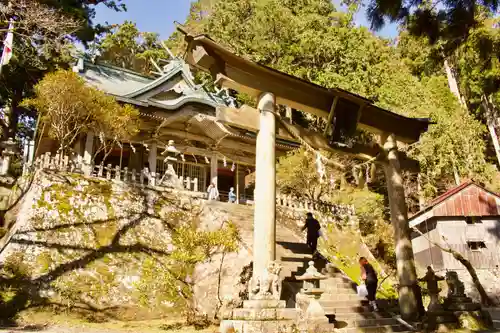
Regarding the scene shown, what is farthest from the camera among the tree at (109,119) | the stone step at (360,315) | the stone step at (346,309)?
the tree at (109,119)

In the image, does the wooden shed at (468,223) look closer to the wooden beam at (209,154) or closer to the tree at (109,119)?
the wooden beam at (209,154)

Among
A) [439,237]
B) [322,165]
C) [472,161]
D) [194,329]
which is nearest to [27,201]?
[194,329]

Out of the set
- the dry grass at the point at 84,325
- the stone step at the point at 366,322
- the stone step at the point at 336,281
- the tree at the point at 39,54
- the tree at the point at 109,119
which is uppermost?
the tree at the point at 39,54

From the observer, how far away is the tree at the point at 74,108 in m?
13.7

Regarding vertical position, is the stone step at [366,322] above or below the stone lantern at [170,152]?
below

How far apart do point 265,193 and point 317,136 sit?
106 inches

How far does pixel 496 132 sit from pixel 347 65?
51.5 feet

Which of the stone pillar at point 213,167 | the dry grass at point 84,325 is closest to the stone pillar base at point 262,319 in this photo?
the dry grass at point 84,325

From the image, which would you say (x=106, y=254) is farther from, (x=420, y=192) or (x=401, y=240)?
(x=420, y=192)

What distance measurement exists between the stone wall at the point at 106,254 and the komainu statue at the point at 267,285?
259cm

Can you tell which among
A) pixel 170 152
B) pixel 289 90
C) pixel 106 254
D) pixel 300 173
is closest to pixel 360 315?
pixel 289 90

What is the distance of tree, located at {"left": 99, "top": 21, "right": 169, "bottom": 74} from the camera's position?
34500 millimetres

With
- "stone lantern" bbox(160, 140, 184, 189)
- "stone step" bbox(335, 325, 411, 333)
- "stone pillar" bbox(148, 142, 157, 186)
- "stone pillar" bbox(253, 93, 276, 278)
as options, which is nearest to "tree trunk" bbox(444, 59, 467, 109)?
"stone pillar" bbox(148, 142, 157, 186)

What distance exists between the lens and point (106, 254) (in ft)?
37.8
